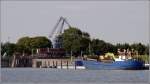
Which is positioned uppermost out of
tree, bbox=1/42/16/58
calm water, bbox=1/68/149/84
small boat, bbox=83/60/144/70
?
→ tree, bbox=1/42/16/58

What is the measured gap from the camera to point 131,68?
8800cm

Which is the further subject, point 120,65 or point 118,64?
point 118,64

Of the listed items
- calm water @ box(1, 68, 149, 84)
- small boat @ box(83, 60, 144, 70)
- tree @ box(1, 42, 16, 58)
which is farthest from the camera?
tree @ box(1, 42, 16, 58)

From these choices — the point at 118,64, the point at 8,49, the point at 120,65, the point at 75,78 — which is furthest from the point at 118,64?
the point at 8,49

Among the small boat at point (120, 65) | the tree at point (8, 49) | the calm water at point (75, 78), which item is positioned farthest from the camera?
the tree at point (8, 49)

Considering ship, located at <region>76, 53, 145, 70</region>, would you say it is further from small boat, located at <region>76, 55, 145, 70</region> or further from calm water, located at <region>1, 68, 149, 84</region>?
calm water, located at <region>1, 68, 149, 84</region>

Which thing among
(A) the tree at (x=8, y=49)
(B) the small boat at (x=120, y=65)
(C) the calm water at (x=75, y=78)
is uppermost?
(A) the tree at (x=8, y=49)

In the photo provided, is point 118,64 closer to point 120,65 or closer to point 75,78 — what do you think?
point 120,65

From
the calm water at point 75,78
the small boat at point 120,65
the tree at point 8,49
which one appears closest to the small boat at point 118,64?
the small boat at point 120,65

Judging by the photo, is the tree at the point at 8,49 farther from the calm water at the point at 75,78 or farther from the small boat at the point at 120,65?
the calm water at the point at 75,78

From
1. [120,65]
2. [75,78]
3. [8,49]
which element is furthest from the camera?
[8,49]

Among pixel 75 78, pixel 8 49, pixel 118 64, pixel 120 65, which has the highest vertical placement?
pixel 8 49

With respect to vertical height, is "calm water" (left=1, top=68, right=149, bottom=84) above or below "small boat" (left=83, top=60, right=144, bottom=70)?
below

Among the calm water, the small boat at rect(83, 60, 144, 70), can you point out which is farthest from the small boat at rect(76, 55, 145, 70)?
the calm water
